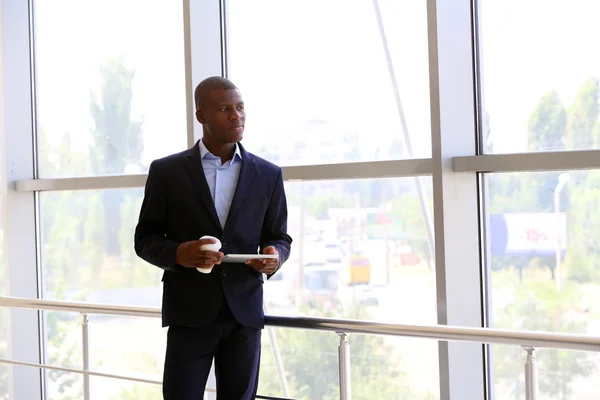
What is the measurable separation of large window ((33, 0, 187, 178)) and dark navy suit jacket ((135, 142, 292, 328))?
223 cm

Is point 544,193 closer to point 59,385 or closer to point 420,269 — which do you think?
point 420,269

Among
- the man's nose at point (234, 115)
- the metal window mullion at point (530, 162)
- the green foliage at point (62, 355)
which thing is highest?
the man's nose at point (234, 115)

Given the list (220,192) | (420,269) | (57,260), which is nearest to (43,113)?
(57,260)

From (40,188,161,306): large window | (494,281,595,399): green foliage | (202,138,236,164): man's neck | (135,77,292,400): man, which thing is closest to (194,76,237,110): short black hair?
(135,77,292,400): man

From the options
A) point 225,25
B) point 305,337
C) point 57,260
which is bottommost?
point 305,337

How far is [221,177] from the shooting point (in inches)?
95.7

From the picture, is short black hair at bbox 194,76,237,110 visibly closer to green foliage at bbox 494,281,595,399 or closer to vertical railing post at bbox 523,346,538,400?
vertical railing post at bbox 523,346,538,400

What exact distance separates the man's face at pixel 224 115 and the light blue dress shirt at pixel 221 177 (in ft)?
0.27

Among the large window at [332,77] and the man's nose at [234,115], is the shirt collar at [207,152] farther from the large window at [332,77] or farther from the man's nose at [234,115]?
the large window at [332,77]

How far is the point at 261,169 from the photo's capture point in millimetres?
2469

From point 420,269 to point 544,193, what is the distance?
0.67 m

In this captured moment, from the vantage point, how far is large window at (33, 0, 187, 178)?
4680 mm

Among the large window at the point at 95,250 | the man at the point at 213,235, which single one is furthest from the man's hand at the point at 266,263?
the large window at the point at 95,250

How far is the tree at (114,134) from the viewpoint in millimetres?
4918
